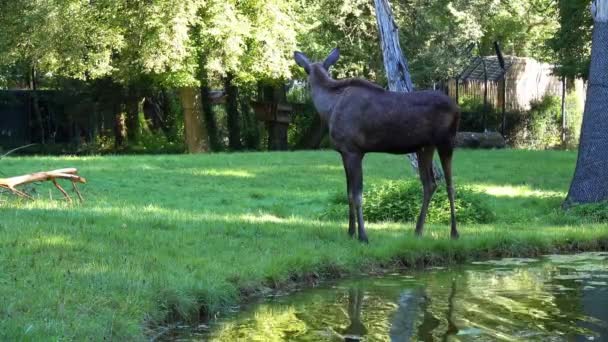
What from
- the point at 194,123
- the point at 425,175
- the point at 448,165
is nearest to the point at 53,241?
the point at 425,175

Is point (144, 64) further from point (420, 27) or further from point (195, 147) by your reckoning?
point (420, 27)

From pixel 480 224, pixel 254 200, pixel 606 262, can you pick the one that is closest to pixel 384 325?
pixel 606 262

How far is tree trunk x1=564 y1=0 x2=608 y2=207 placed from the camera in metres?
15.4

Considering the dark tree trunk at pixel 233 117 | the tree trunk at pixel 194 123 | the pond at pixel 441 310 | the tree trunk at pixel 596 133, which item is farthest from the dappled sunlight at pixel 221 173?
the dark tree trunk at pixel 233 117

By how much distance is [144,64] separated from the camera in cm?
3003

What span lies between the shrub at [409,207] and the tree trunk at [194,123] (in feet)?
69.6

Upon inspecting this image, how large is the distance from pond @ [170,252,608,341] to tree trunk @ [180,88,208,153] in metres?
25.3

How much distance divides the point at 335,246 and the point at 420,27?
84.7ft

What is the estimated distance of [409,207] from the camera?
14.2 metres

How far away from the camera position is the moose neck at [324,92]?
1192cm

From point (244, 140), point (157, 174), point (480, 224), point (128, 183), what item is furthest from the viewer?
point (244, 140)

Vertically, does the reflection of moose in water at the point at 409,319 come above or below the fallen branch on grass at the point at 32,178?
below

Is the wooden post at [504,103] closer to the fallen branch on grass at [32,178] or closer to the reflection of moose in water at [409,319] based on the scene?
the fallen branch on grass at [32,178]

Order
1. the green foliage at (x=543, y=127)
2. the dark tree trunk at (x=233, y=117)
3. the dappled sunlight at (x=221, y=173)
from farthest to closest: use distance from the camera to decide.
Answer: the dark tree trunk at (x=233, y=117), the green foliage at (x=543, y=127), the dappled sunlight at (x=221, y=173)
